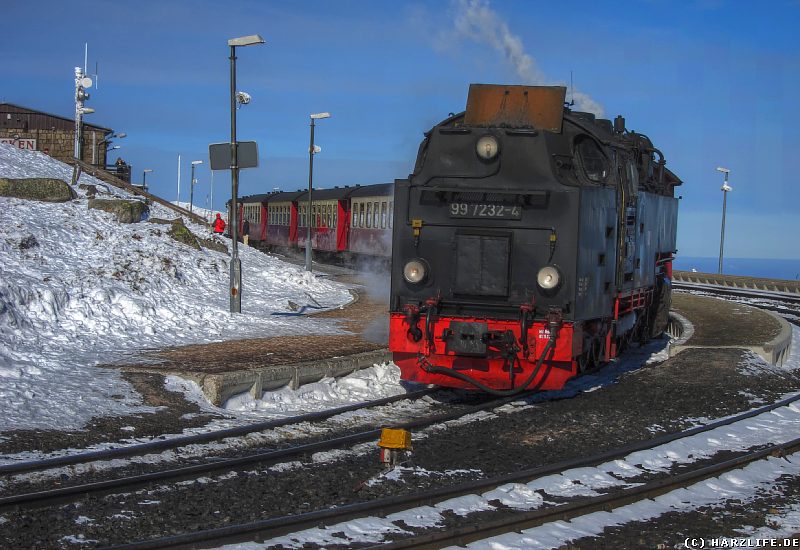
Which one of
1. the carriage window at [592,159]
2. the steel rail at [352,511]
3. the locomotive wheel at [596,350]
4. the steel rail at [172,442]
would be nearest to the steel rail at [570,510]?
the steel rail at [352,511]

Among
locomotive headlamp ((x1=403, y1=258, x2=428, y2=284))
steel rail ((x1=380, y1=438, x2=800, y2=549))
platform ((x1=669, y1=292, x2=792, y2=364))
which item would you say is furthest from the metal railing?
steel rail ((x1=380, y1=438, x2=800, y2=549))

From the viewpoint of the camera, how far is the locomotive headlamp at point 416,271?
1183 cm

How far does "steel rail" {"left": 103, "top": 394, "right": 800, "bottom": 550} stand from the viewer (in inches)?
247

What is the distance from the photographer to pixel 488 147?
11.8 metres

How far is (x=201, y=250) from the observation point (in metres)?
25.7

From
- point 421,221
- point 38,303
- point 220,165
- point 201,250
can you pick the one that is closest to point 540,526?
point 421,221

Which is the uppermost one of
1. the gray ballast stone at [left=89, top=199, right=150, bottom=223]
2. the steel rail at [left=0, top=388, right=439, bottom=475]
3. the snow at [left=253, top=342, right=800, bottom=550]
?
the gray ballast stone at [left=89, top=199, right=150, bottom=223]

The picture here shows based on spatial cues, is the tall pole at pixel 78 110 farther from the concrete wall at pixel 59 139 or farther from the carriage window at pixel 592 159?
the carriage window at pixel 592 159

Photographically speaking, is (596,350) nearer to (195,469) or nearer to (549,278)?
(549,278)

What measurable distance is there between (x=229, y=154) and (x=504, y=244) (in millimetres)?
8987

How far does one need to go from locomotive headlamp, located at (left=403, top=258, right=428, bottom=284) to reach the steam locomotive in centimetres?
1

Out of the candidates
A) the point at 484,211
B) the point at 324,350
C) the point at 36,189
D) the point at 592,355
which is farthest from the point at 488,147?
the point at 36,189

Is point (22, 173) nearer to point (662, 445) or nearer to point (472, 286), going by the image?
point (472, 286)

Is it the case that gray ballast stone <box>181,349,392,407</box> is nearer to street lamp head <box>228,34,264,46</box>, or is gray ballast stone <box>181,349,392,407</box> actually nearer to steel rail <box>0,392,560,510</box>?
steel rail <box>0,392,560,510</box>
